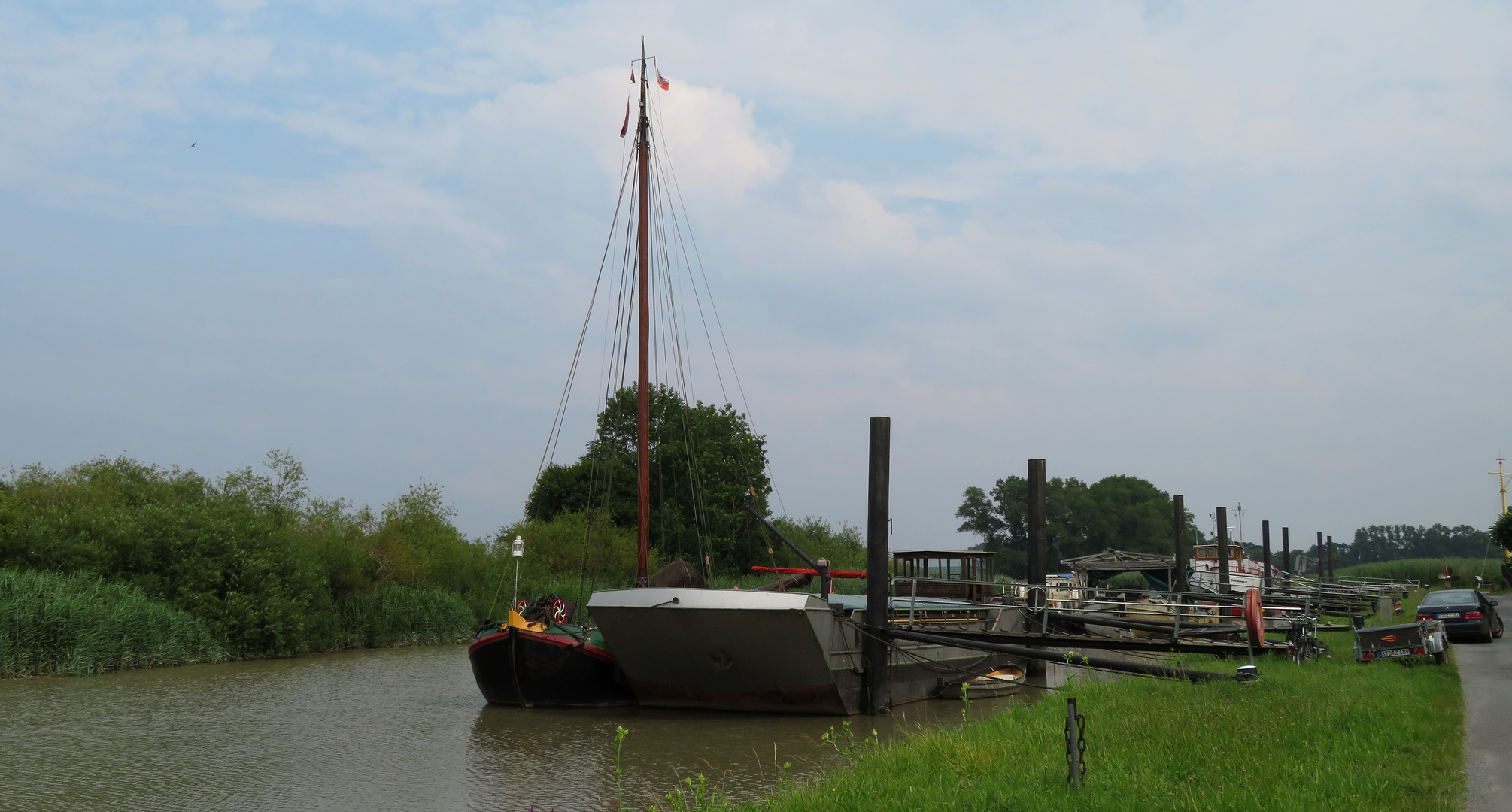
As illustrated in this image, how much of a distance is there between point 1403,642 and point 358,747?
16.0 metres

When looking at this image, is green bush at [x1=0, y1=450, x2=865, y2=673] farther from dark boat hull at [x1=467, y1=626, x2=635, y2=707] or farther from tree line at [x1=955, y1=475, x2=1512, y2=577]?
tree line at [x1=955, y1=475, x2=1512, y2=577]

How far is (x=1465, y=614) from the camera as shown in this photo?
21844 millimetres

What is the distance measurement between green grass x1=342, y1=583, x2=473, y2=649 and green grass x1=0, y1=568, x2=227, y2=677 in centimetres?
644

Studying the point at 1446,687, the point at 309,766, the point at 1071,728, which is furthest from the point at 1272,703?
the point at 309,766

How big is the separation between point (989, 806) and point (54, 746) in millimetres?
13759

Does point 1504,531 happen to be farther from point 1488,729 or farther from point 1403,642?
point 1488,729

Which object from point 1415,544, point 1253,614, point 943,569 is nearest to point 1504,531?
point 943,569

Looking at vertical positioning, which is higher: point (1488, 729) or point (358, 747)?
point (1488, 729)

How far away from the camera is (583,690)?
19.1 m

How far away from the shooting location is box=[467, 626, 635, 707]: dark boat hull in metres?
18.7

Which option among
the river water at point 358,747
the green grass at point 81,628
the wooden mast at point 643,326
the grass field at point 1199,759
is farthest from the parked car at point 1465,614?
the green grass at point 81,628

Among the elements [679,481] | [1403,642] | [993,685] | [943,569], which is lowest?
[993,685]

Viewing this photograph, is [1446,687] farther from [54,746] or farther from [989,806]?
[54,746]

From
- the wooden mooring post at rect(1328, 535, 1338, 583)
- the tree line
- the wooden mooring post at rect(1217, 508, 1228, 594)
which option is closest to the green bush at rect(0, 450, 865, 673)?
the wooden mooring post at rect(1217, 508, 1228, 594)
